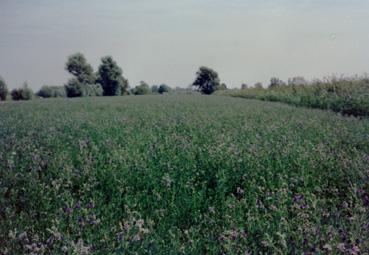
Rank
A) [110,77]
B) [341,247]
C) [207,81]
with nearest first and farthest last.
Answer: [341,247], [110,77], [207,81]

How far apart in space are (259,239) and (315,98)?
15362 millimetres

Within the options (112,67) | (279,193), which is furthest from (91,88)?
(279,193)

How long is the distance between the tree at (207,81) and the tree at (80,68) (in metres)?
19.2

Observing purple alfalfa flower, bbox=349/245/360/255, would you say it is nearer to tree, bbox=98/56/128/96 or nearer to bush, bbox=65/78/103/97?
bush, bbox=65/78/103/97

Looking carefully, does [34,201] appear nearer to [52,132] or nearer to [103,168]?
[103,168]

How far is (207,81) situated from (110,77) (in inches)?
768

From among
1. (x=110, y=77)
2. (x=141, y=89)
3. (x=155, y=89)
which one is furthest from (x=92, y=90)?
(x=155, y=89)

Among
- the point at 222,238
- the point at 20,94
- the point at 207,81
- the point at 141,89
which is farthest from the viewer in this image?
the point at 207,81

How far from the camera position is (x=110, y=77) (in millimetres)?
56562

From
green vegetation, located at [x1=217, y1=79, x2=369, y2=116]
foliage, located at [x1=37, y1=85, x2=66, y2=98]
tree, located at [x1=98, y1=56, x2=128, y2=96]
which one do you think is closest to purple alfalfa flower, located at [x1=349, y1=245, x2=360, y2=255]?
green vegetation, located at [x1=217, y1=79, x2=369, y2=116]

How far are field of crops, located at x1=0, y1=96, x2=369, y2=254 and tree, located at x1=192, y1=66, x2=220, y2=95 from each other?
6273 centimetres

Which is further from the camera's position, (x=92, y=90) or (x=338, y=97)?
(x=92, y=90)

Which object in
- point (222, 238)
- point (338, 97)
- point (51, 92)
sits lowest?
point (222, 238)

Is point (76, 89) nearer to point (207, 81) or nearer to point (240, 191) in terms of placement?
point (207, 81)
